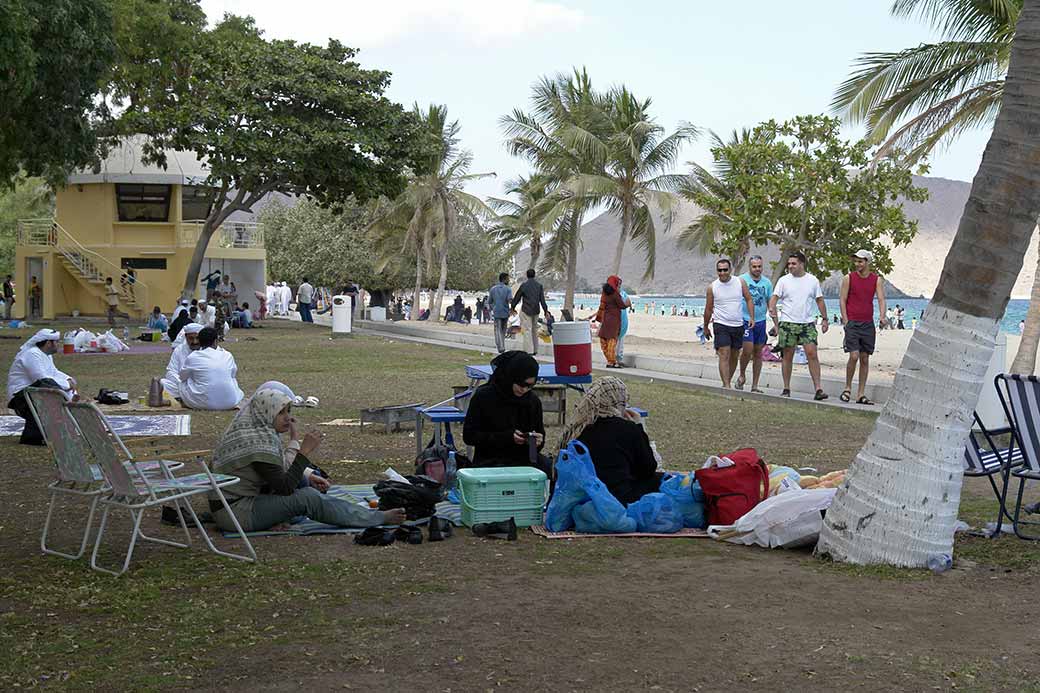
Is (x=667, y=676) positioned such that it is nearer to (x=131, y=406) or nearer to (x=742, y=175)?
(x=131, y=406)

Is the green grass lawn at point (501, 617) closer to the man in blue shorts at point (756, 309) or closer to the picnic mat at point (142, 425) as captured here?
the picnic mat at point (142, 425)

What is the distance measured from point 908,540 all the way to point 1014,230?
1.56 m

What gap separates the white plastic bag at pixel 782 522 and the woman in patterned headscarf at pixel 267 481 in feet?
6.35

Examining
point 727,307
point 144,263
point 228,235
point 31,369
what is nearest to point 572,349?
point 727,307

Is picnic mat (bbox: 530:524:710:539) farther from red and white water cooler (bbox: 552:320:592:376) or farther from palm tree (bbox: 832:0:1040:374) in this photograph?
palm tree (bbox: 832:0:1040:374)

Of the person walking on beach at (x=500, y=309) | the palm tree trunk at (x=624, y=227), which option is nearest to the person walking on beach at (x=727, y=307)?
the person walking on beach at (x=500, y=309)

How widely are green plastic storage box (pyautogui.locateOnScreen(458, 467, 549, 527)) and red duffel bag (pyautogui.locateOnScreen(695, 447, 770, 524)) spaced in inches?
36.9

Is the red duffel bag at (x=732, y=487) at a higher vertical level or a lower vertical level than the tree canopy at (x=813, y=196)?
lower

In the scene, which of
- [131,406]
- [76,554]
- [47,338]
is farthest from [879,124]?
[76,554]

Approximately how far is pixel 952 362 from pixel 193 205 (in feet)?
156

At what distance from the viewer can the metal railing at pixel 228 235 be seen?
47812mm

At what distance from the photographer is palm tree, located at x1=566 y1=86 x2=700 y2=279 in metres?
38.4

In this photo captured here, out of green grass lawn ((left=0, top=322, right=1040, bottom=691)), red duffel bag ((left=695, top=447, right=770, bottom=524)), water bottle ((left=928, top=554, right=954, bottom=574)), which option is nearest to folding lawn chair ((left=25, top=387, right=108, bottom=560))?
green grass lawn ((left=0, top=322, right=1040, bottom=691))

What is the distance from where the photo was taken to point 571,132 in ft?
124
